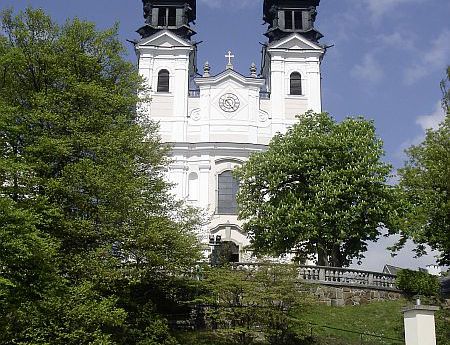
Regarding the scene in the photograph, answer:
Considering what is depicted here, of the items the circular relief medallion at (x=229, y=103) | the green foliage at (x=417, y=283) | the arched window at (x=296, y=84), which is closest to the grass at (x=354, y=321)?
the green foliage at (x=417, y=283)

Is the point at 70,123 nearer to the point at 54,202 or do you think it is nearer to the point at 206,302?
the point at 54,202

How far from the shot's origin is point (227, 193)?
1496 inches

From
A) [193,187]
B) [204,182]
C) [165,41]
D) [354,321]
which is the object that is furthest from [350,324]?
[165,41]

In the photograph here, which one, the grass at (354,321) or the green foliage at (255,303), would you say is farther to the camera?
the grass at (354,321)

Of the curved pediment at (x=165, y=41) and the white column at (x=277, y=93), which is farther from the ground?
the curved pediment at (x=165, y=41)

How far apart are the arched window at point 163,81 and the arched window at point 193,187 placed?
5596 mm

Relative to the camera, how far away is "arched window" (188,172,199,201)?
38.1 meters

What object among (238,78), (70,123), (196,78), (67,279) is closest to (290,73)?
(238,78)

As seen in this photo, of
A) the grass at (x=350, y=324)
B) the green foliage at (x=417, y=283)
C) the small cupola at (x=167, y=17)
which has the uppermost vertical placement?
the small cupola at (x=167, y=17)

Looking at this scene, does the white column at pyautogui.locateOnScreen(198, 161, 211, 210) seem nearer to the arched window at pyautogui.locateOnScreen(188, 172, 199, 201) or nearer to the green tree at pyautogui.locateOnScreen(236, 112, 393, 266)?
the arched window at pyautogui.locateOnScreen(188, 172, 199, 201)

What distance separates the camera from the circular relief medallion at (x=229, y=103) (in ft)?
129

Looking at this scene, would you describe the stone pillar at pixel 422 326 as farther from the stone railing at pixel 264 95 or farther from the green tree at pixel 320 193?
the stone railing at pixel 264 95

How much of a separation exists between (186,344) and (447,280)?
47.5 feet

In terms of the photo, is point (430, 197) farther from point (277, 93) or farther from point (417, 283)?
point (277, 93)
